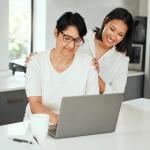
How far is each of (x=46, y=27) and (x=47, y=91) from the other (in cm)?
Result: 176

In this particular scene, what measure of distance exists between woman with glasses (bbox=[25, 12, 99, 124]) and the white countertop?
0.87 feet

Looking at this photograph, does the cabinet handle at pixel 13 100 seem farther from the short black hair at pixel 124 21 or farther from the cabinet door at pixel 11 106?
the short black hair at pixel 124 21

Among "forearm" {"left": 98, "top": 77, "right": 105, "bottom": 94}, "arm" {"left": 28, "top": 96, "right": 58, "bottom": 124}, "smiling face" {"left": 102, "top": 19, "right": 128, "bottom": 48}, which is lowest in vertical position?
"arm" {"left": 28, "top": 96, "right": 58, "bottom": 124}

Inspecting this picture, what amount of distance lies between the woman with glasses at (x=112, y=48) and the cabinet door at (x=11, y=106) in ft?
2.34

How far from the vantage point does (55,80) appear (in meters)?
2.03

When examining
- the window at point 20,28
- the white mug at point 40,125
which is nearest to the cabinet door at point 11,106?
the window at point 20,28

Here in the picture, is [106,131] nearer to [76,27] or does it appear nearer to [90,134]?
Answer: [90,134]

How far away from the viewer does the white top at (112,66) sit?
228 cm

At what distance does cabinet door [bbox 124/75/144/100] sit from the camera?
3.67m

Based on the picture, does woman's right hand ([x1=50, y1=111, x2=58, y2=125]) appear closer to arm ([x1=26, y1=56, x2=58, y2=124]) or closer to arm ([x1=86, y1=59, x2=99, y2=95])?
arm ([x1=26, y1=56, x2=58, y2=124])

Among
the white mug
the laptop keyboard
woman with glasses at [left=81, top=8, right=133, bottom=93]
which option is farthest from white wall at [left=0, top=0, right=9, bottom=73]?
the white mug

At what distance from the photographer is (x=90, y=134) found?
1688 millimetres

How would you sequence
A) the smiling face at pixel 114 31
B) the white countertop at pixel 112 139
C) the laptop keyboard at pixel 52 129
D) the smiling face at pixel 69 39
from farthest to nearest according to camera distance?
the smiling face at pixel 114 31 → the smiling face at pixel 69 39 → the laptop keyboard at pixel 52 129 → the white countertop at pixel 112 139

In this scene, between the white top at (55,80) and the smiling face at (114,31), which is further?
the smiling face at (114,31)
